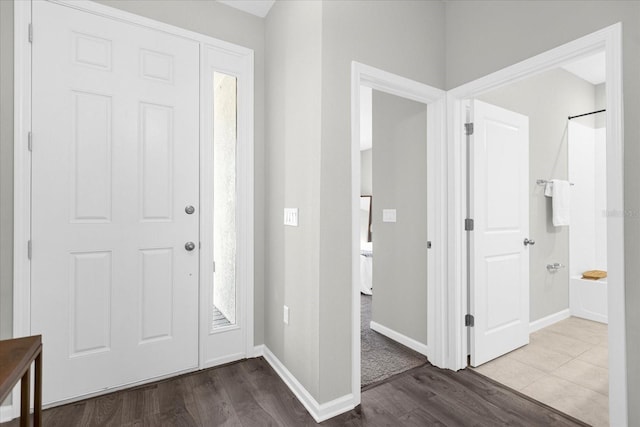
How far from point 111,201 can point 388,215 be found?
2183mm

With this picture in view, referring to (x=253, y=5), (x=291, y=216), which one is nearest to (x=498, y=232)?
(x=291, y=216)

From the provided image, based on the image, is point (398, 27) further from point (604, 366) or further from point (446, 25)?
point (604, 366)

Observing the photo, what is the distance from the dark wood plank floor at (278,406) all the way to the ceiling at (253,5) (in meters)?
2.74

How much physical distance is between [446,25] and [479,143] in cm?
95

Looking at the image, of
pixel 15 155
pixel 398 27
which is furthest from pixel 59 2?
pixel 398 27

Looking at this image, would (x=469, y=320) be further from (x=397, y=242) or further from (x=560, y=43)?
(x=560, y=43)

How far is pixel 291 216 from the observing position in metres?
2.16

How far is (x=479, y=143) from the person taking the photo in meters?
2.42

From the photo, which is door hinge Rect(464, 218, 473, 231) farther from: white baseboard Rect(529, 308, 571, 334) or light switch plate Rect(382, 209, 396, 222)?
white baseboard Rect(529, 308, 571, 334)

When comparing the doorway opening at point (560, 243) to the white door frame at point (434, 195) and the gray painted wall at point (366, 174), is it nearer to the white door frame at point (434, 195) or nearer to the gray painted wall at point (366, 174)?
the white door frame at point (434, 195)

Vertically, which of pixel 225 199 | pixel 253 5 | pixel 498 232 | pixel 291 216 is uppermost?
pixel 253 5

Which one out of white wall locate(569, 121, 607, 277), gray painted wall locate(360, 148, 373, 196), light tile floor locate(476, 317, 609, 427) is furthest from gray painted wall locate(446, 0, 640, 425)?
gray painted wall locate(360, 148, 373, 196)

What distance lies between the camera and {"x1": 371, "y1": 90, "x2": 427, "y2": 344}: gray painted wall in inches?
103

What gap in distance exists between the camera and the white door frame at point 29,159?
1794mm
